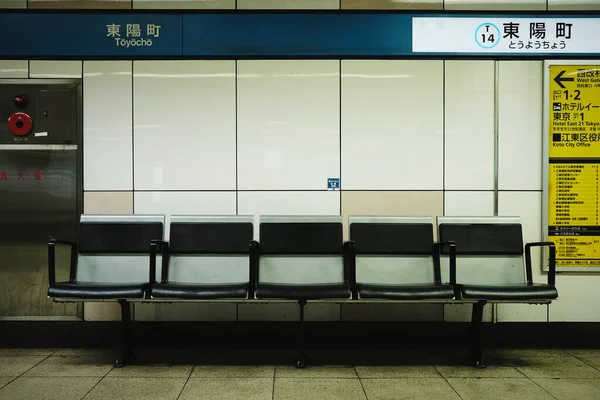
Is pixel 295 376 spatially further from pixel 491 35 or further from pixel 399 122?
pixel 491 35

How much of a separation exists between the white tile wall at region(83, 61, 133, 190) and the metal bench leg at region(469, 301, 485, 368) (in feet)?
9.61

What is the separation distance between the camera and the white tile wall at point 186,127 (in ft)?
12.2

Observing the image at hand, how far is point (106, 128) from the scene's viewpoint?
372 centimetres

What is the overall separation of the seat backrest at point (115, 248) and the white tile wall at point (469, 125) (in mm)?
2501

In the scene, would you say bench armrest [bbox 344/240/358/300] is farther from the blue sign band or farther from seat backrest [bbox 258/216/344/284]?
the blue sign band

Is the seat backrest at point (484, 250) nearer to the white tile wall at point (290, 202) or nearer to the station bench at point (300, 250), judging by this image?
the station bench at point (300, 250)

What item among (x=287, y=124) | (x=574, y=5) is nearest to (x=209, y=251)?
(x=287, y=124)

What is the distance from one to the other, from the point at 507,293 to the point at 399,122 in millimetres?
1610

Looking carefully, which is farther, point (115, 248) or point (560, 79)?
point (560, 79)

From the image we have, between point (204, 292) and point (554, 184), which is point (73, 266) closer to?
point (204, 292)

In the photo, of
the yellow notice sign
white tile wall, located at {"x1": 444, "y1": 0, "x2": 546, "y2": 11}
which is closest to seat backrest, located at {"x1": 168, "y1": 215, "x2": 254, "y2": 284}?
white tile wall, located at {"x1": 444, "y1": 0, "x2": 546, "y2": 11}

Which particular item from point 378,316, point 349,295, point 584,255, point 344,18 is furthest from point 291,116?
point 584,255

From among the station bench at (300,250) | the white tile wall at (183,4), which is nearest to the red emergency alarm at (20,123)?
the station bench at (300,250)

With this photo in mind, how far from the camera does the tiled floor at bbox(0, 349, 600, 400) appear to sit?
268cm
